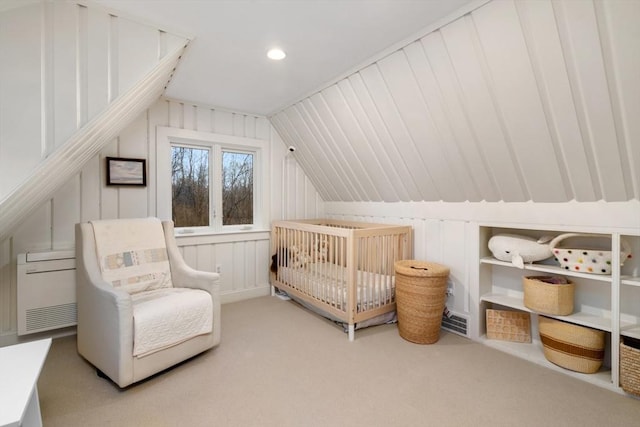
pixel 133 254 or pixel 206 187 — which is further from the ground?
pixel 206 187

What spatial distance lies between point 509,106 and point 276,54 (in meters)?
1.67

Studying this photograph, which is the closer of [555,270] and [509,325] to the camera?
[555,270]

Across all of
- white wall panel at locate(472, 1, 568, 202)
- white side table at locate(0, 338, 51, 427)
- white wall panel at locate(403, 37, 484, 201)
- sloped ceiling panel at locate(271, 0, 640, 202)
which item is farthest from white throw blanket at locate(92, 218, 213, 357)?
white wall panel at locate(472, 1, 568, 202)

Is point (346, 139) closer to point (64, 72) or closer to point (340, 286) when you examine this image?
point (340, 286)

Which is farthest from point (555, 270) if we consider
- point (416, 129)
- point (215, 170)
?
point (215, 170)

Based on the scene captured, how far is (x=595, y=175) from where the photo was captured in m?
1.94

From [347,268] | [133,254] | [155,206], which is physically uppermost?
[155,206]

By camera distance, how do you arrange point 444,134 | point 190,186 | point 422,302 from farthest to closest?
1. point 190,186
2. point 422,302
3. point 444,134


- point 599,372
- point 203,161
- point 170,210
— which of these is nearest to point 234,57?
point 203,161

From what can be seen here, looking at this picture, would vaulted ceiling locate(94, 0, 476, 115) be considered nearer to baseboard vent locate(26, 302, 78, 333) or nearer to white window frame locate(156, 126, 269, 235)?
white window frame locate(156, 126, 269, 235)

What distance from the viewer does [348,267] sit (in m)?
2.64

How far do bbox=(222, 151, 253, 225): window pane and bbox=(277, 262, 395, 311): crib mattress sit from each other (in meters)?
1.19

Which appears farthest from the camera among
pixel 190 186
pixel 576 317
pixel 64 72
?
pixel 190 186

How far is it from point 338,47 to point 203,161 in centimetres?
213
